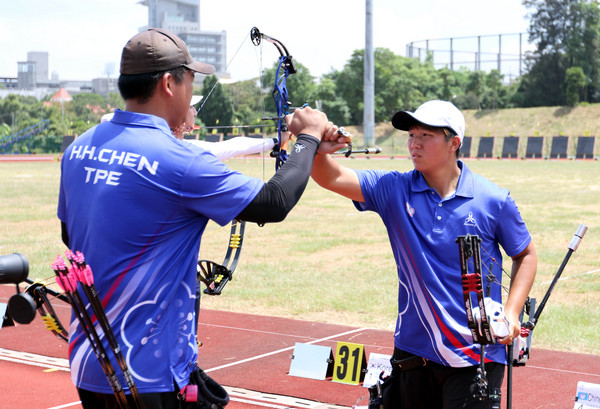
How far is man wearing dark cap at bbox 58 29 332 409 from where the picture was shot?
2314 millimetres

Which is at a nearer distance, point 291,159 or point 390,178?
point 291,159

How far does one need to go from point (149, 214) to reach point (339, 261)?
974 centimetres

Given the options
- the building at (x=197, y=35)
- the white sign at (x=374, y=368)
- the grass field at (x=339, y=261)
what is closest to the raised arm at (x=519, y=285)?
the grass field at (x=339, y=261)

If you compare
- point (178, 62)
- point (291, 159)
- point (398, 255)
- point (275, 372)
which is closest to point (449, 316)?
point (398, 255)

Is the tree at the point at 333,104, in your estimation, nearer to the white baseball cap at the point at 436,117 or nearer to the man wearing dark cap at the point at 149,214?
the white baseball cap at the point at 436,117

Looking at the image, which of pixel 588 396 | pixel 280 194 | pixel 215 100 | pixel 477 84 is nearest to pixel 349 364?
pixel 588 396

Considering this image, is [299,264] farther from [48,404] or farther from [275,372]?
[48,404]

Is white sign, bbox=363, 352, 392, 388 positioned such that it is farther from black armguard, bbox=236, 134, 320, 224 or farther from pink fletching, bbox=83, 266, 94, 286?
pink fletching, bbox=83, 266, 94, 286

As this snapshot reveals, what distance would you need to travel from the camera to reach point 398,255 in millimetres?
3439

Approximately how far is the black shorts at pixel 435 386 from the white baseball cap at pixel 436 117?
0.96m

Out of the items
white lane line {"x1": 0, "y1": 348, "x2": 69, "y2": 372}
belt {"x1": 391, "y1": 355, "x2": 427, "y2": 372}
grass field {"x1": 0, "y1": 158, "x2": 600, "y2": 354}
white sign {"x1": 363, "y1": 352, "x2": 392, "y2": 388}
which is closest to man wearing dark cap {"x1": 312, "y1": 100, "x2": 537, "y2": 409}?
belt {"x1": 391, "y1": 355, "x2": 427, "y2": 372}

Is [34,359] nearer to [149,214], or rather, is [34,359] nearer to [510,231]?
[510,231]

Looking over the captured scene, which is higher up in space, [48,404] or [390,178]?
[390,178]

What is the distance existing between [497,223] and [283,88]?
3.57ft
